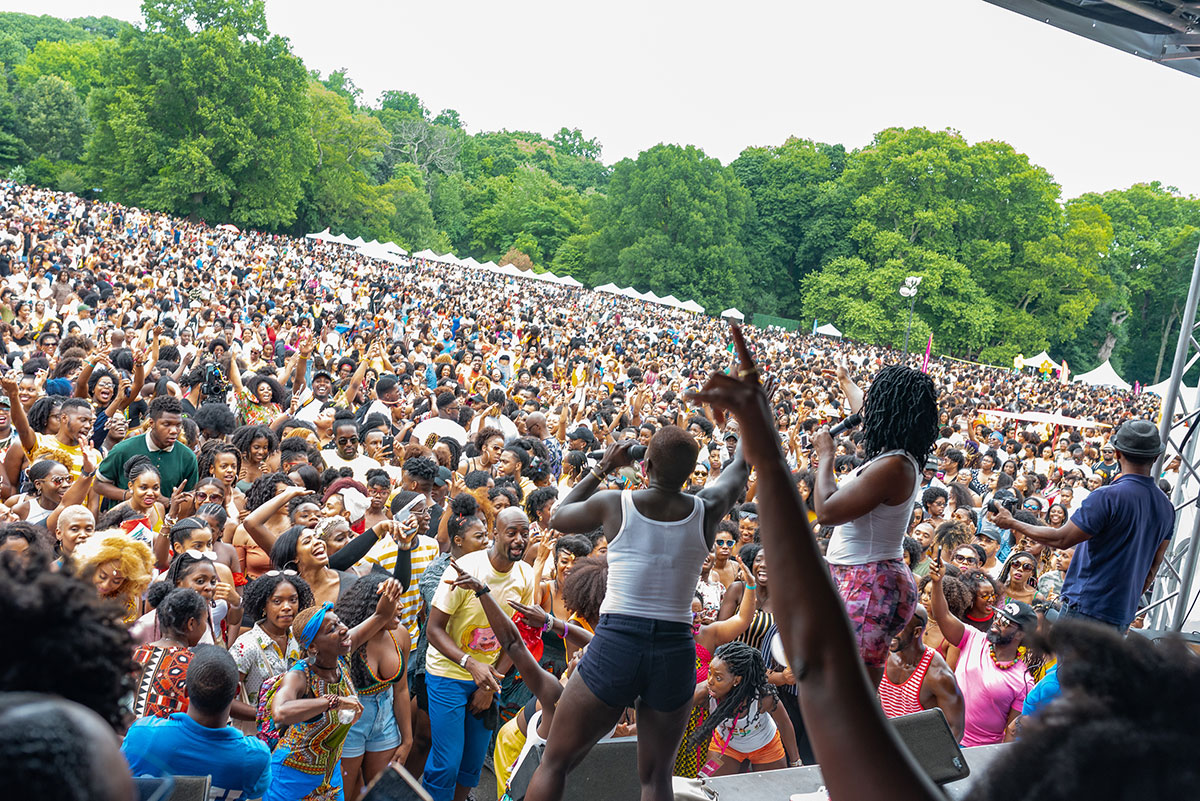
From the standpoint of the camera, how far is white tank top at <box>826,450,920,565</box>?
2.64m

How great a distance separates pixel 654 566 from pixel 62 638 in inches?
73.2

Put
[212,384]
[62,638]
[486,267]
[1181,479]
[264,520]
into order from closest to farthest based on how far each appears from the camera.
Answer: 1. [62,638]
2. [264,520]
3. [1181,479]
4. [212,384]
5. [486,267]

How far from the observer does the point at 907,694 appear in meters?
4.04

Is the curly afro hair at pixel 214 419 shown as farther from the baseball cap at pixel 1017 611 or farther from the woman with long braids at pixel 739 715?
the baseball cap at pixel 1017 611

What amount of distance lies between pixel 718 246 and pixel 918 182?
12016 mm

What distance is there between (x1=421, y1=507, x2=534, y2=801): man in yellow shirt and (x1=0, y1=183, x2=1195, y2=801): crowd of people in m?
0.01

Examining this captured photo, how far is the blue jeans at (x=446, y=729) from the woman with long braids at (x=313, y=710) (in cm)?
61

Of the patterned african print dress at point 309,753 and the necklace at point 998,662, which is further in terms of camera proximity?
the necklace at point 998,662

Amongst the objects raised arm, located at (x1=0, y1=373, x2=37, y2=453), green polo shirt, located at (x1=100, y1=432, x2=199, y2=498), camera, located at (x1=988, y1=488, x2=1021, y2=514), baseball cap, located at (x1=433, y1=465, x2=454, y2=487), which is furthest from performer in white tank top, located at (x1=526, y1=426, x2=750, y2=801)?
camera, located at (x1=988, y1=488, x2=1021, y2=514)

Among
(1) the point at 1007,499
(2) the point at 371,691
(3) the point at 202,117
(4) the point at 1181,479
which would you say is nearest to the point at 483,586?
(2) the point at 371,691

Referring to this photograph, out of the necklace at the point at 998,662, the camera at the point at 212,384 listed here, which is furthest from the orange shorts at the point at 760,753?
the camera at the point at 212,384

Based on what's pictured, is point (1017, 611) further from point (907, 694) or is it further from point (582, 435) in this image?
point (582, 435)

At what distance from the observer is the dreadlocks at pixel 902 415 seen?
2.70 m

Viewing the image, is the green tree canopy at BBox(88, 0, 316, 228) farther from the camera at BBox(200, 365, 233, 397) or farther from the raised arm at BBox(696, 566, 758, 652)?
the raised arm at BBox(696, 566, 758, 652)
